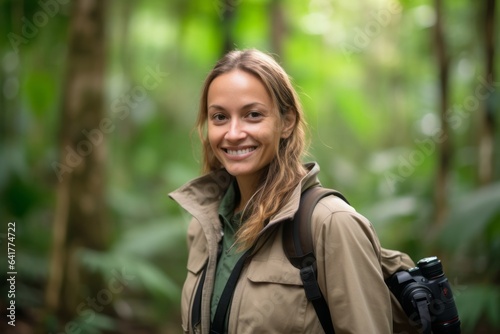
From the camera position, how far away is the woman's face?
2.23 m

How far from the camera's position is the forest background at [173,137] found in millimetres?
5109

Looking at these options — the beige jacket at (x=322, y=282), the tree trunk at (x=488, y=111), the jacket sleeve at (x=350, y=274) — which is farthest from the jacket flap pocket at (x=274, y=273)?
the tree trunk at (x=488, y=111)

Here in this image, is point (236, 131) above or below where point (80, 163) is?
above

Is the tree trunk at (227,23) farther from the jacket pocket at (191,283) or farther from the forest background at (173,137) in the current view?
the jacket pocket at (191,283)

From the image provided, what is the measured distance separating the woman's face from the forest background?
569 millimetres

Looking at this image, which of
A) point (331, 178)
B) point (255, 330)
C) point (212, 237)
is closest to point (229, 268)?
point (212, 237)

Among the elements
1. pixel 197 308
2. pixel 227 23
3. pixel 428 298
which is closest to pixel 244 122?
pixel 197 308

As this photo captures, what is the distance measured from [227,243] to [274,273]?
1.40 feet

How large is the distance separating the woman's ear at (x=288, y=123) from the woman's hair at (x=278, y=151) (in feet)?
0.03

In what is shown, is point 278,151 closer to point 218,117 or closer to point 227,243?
point 218,117

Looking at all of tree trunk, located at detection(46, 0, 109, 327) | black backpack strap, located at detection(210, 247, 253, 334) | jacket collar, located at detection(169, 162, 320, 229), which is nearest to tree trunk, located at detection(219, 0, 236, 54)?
tree trunk, located at detection(46, 0, 109, 327)

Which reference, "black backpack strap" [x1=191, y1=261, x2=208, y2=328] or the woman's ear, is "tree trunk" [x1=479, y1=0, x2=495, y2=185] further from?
"black backpack strap" [x1=191, y1=261, x2=208, y2=328]

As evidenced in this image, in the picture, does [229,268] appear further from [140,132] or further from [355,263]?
[140,132]

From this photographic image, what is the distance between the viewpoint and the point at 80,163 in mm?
5195
